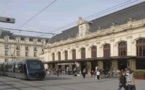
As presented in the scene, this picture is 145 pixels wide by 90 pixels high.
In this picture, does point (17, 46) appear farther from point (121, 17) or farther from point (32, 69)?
point (32, 69)

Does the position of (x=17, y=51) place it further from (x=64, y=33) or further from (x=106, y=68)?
(x=106, y=68)

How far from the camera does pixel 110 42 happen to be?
181ft

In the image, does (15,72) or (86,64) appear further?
(86,64)

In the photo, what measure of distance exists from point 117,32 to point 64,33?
31.7 meters

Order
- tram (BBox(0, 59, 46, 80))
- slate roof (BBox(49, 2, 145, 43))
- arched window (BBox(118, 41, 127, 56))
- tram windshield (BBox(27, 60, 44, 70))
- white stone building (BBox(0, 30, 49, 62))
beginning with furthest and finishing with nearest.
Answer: white stone building (BBox(0, 30, 49, 62)) < arched window (BBox(118, 41, 127, 56)) < slate roof (BBox(49, 2, 145, 43)) < tram windshield (BBox(27, 60, 44, 70)) < tram (BBox(0, 59, 46, 80))

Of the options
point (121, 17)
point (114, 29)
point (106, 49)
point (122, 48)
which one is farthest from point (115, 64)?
point (121, 17)

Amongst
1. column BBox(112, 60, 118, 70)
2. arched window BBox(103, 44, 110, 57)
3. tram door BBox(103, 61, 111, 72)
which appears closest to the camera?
column BBox(112, 60, 118, 70)

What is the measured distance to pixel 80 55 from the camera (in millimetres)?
67062

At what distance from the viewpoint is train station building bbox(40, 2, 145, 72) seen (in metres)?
47.8

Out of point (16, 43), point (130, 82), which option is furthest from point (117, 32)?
point (16, 43)

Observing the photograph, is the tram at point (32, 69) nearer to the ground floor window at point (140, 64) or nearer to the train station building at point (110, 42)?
the train station building at point (110, 42)

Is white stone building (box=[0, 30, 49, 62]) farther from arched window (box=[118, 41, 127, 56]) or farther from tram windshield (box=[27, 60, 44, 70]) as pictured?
tram windshield (box=[27, 60, 44, 70])

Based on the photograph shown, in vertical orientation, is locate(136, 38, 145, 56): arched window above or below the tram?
above

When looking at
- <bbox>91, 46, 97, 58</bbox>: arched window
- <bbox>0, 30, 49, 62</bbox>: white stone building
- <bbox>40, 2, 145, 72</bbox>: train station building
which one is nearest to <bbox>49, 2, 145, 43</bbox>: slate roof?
<bbox>40, 2, 145, 72</bbox>: train station building
